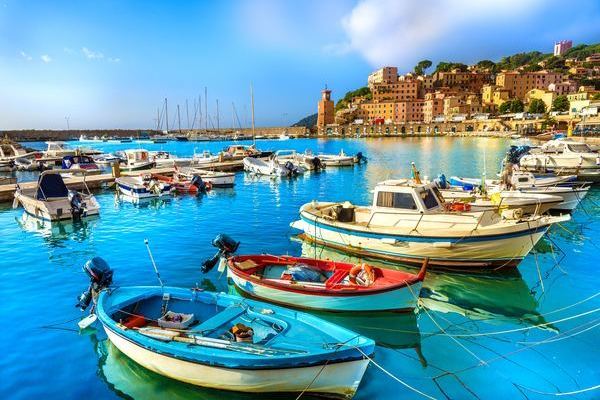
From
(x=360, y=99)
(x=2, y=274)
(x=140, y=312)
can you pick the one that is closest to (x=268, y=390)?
(x=140, y=312)

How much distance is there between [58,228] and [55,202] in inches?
70.3

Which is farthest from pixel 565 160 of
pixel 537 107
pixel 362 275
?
pixel 537 107

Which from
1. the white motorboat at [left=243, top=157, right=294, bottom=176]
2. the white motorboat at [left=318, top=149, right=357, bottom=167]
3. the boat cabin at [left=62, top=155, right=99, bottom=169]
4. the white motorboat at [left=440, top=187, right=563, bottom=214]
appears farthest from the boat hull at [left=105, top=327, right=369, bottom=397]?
the white motorboat at [left=318, top=149, right=357, bottom=167]

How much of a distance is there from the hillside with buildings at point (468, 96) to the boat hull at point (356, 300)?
132 m

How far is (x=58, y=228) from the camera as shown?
20766 mm

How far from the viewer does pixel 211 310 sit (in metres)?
8.90

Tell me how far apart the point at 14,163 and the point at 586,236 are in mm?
63238

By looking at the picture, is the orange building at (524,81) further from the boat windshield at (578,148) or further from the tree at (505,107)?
the boat windshield at (578,148)

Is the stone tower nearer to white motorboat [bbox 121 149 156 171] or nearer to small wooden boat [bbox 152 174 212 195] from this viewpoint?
white motorboat [bbox 121 149 156 171]

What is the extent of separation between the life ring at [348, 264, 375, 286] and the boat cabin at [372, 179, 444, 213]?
4.53 metres

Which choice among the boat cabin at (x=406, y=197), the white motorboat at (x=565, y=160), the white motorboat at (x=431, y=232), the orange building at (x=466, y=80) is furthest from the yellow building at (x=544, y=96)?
the white motorboat at (x=431, y=232)

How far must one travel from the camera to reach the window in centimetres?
1432

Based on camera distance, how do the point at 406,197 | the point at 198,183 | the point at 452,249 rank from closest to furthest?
the point at 452,249
the point at 406,197
the point at 198,183

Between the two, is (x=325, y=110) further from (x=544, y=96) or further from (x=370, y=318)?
(x=370, y=318)
